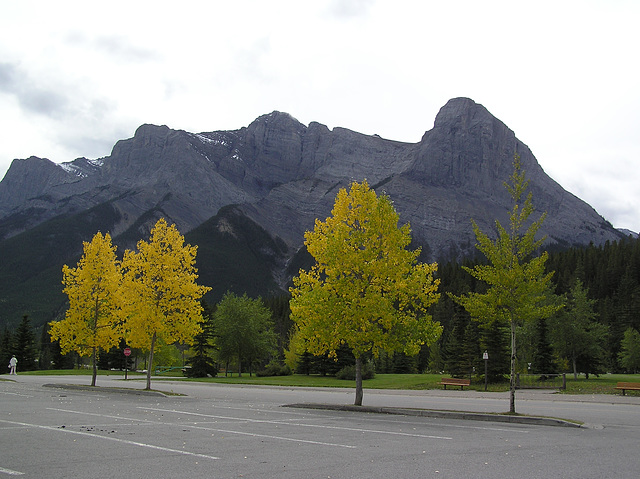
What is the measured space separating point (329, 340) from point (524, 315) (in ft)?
26.3

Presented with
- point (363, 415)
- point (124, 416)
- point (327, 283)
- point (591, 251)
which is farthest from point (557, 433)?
point (591, 251)

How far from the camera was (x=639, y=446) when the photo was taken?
484 inches

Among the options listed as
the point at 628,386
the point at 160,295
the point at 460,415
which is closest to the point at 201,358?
the point at 160,295

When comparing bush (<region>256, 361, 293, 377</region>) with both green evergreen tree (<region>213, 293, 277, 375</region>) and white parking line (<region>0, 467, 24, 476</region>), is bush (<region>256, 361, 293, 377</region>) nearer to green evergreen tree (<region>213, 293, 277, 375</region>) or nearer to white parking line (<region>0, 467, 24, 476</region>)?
green evergreen tree (<region>213, 293, 277, 375</region>)

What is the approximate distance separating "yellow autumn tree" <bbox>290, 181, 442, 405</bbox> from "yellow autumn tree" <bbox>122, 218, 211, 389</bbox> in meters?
11.6

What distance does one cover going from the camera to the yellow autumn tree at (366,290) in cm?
2266

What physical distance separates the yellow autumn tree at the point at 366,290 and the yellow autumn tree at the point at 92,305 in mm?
17786

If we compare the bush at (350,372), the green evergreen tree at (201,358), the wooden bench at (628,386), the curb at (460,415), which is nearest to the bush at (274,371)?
the green evergreen tree at (201,358)

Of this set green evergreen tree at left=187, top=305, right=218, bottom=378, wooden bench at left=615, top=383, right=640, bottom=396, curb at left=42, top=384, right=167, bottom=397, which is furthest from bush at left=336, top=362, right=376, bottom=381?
curb at left=42, top=384, right=167, bottom=397

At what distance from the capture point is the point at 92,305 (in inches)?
1442

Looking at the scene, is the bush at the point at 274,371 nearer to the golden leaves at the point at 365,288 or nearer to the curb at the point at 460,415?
the curb at the point at 460,415

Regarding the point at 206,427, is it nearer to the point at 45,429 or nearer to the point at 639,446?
the point at 45,429

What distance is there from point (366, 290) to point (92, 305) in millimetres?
21715

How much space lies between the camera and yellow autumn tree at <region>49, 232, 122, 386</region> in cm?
3609
